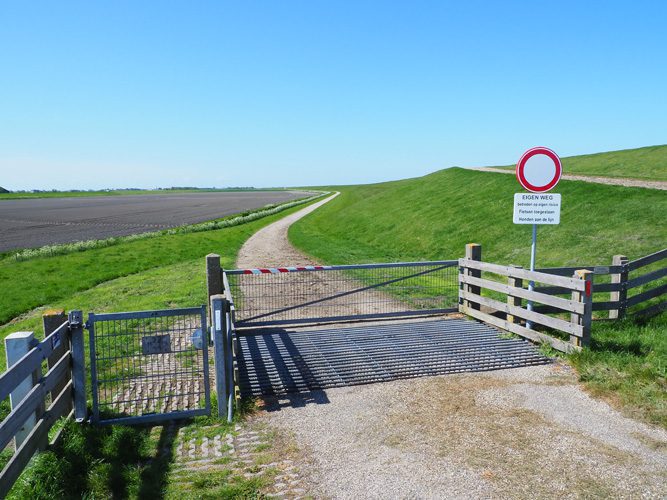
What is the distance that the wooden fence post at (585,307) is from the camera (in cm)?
780

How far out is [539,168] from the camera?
9109 mm

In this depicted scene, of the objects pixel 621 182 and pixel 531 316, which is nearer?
pixel 531 316

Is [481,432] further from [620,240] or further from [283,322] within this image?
[620,240]

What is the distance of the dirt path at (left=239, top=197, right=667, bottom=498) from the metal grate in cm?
39

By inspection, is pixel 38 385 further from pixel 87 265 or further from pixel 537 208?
pixel 87 265

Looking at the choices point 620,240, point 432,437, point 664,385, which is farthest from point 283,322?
point 620,240

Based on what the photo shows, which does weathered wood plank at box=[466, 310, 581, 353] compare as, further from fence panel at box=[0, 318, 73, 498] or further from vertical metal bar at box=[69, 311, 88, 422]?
fence panel at box=[0, 318, 73, 498]

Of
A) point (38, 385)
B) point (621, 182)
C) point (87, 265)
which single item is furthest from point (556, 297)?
point (87, 265)

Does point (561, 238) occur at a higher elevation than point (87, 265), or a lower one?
higher

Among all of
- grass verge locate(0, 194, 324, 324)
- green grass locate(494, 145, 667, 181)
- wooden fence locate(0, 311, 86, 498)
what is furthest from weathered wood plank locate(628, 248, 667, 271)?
green grass locate(494, 145, 667, 181)

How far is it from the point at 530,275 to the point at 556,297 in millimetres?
708

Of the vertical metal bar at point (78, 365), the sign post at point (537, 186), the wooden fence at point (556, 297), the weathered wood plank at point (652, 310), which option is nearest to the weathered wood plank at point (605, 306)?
the wooden fence at point (556, 297)

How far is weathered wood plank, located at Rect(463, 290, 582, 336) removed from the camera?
26.4 feet

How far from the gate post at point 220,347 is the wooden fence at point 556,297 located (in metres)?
5.29
